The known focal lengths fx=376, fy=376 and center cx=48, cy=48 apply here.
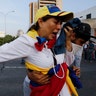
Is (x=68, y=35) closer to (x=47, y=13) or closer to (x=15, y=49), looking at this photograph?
(x=47, y=13)

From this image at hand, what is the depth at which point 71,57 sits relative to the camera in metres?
3.57

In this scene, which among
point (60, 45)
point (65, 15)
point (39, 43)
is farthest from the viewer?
point (60, 45)

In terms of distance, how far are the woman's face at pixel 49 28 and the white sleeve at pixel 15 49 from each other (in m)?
0.16

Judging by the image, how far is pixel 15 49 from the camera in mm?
3227

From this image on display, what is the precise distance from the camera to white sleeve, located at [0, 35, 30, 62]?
3.20 m

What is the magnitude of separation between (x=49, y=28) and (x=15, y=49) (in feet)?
1.13

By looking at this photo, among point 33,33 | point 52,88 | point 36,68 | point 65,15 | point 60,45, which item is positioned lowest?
point 52,88

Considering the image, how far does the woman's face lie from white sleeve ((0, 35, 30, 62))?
16 centimetres

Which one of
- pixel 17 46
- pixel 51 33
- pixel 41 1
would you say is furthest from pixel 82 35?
pixel 41 1

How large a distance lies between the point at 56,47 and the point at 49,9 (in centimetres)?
36

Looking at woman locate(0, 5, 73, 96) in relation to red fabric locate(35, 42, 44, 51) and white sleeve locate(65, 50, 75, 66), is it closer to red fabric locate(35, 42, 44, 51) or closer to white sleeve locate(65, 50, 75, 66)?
red fabric locate(35, 42, 44, 51)

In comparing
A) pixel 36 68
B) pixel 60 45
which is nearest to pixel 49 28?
pixel 60 45

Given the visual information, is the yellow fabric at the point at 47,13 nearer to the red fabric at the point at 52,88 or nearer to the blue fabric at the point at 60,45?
the blue fabric at the point at 60,45

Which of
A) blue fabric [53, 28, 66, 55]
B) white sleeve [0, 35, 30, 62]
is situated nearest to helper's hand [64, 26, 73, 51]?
blue fabric [53, 28, 66, 55]
